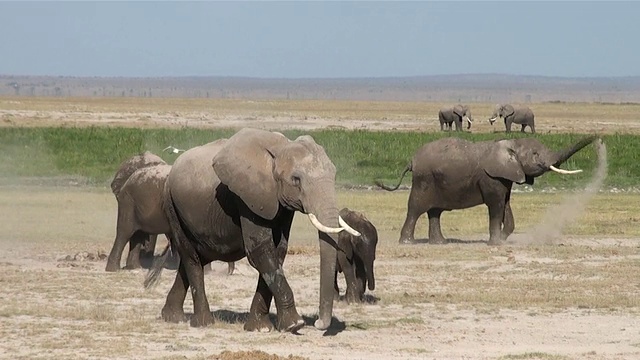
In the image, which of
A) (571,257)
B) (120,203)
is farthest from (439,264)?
(120,203)

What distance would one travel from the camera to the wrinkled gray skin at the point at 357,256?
15.7 meters

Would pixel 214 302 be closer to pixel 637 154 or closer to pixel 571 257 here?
pixel 571 257

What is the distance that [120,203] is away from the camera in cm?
1936

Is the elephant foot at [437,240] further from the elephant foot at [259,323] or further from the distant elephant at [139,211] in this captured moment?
the elephant foot at [259,323]

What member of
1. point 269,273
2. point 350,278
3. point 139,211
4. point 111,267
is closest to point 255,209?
point 269,273

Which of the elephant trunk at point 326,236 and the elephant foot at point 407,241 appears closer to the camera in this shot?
the elephant trunk at point 326,236

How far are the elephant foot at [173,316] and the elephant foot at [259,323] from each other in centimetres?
100

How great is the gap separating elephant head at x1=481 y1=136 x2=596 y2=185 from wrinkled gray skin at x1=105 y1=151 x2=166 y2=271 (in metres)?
6.83

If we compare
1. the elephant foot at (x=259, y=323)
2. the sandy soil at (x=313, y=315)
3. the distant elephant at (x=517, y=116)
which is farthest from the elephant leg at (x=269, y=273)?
the distant elephant at (x=517, y=116)

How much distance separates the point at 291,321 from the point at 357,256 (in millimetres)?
Answer: 2745

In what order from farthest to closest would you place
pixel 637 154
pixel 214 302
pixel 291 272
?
pixel 637 154 < pixel 291 272 < pixel 214 302

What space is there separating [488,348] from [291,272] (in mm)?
6281

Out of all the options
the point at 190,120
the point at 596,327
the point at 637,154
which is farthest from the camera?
the point at 190,120

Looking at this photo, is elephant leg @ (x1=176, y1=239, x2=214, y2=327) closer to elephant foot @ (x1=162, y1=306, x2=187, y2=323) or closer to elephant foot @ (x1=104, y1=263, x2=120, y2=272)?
elephant foot @ (x1=162, y1=306, x2=187, y2=323)
